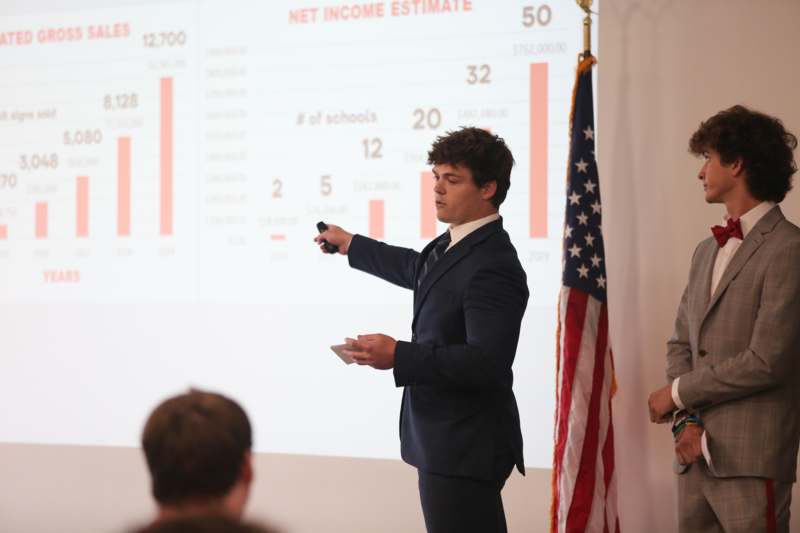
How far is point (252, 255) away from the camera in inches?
135

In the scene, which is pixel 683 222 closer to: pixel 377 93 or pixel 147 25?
pixel 377 93

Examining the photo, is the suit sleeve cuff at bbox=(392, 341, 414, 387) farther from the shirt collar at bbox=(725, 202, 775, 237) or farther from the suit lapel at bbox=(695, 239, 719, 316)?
the shirt collar at bbox=(725, 202, 775, 237)

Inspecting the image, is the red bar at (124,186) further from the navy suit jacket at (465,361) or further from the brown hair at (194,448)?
the brown hair at (194,448)

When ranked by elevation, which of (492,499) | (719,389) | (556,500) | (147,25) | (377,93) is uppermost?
(147,25)

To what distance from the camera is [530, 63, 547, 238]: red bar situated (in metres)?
3.10

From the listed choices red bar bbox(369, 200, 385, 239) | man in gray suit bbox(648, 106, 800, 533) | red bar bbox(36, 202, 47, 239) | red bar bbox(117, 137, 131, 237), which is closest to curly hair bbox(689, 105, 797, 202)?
man in gray suit bbox(648, 106, 800, 533)

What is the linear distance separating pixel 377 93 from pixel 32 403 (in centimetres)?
195

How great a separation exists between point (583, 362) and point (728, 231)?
803 millimetres

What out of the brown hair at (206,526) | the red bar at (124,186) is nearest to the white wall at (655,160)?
the red bar at (124,186)

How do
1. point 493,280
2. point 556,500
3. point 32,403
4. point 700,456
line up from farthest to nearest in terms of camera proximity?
point 32,403 < point 556,500 < point 700,456 < point 493,280

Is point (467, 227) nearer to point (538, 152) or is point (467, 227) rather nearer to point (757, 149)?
point (757, 149)

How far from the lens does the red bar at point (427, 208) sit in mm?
3205

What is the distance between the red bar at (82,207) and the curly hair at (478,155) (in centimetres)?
204

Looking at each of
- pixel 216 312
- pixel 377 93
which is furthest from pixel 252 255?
pixel 377 93
